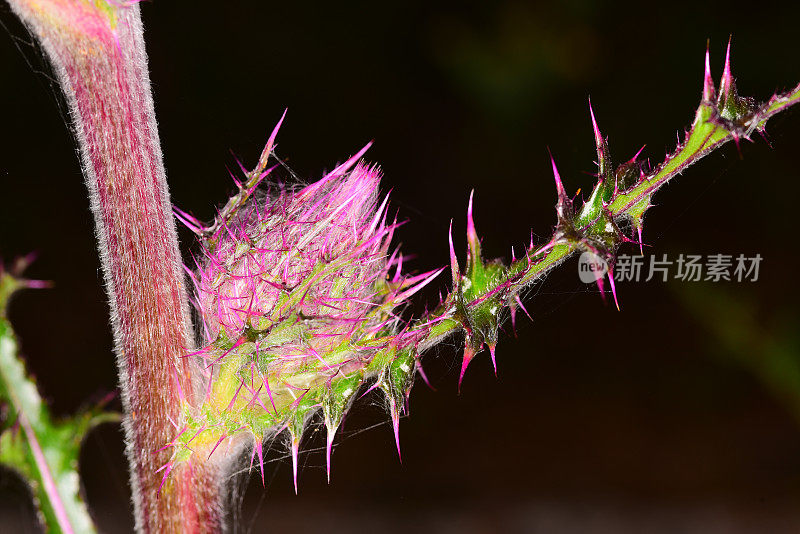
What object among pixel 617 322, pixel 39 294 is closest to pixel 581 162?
pixel 617 322

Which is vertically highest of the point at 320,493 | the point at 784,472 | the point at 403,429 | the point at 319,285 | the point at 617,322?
the point at 319,285

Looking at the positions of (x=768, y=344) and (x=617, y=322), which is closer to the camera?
(x=768, y=344)

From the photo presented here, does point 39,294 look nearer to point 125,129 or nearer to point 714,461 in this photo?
point 125,129

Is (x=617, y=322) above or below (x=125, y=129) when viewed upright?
below

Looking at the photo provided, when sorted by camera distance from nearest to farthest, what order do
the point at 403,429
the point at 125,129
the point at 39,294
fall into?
1. the point at 125,129
2. the point at 39,294
3. the point at 403,429

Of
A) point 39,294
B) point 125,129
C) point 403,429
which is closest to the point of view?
point 125,129

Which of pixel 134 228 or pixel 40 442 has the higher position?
pixel 134 228

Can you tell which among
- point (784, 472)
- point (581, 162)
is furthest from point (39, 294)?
point (784, 472)
